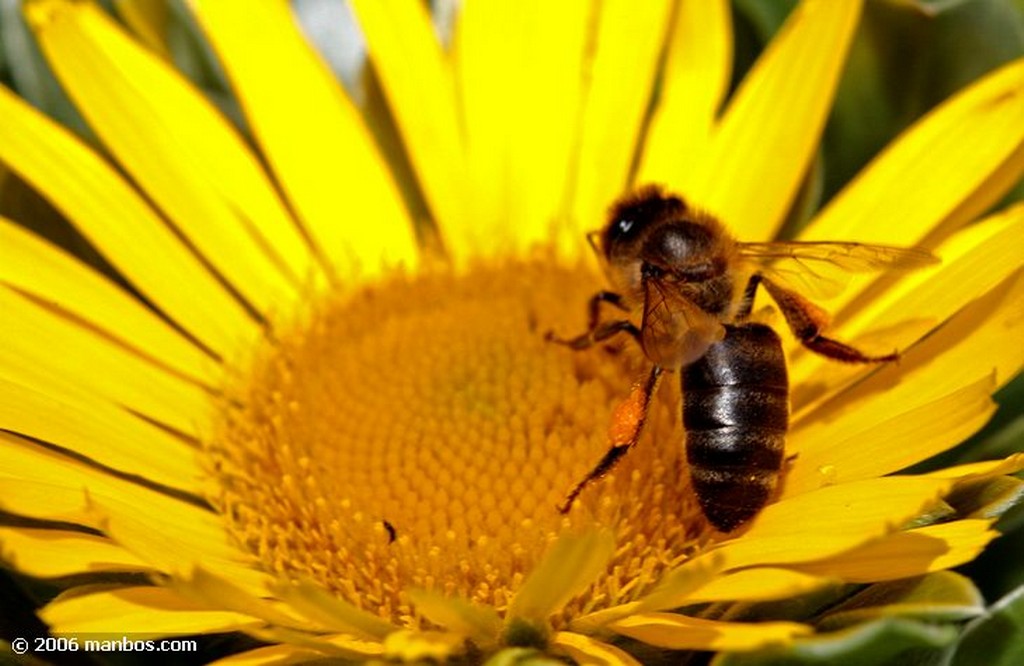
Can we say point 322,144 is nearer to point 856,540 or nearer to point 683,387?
point 683,387

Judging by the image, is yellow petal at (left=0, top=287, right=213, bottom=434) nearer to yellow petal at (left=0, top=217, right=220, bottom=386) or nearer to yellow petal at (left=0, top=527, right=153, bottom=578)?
yellow petal at (left=0, top=217, right=220, bottom=386)

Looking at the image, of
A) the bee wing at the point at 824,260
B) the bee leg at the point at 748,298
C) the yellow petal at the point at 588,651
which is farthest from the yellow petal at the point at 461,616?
the bee wing at the point at 824,260

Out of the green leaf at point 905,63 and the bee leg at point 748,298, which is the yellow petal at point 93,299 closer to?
the bee leg at point 748,298

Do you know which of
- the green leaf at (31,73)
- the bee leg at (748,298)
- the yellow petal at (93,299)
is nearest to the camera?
the bee leg at (748,298)

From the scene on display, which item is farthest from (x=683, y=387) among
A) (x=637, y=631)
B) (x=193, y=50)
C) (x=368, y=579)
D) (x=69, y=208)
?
(x=193, y=50)

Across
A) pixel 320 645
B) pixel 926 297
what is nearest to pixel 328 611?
pixel 320 645
